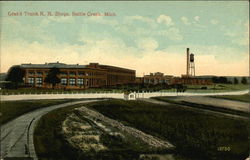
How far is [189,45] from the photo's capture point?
8859mm

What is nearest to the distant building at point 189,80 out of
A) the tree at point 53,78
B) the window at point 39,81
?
the tree at point 53,78

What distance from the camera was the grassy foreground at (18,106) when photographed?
8727mm

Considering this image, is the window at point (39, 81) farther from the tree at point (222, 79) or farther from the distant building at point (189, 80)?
the tree at point (222, 79)

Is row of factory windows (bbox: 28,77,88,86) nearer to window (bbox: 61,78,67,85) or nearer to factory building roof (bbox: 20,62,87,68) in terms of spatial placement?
window (bbox: 61,78,67,85)

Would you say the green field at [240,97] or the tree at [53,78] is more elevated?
the tree at [53,78]

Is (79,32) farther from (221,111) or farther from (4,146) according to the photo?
(221,111)

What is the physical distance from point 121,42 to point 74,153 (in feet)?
13.9

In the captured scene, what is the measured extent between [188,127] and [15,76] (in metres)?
6.65

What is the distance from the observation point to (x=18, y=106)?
29.5ft

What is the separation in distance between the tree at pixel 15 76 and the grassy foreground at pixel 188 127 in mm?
2954

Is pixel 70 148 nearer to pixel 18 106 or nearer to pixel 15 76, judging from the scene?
pixel 18 106

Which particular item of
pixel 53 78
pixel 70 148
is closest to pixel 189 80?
pixel 70 148

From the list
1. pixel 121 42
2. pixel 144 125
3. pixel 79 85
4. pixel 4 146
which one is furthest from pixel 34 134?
pixel 121 42

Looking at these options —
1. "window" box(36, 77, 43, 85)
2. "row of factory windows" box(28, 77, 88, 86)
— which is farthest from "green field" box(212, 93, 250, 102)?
"window" box(36, 77, 43, 85)
